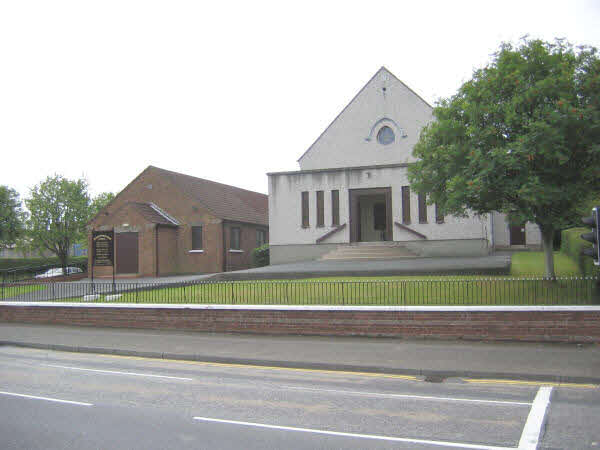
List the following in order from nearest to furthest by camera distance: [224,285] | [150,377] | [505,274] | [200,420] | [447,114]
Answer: [200,420] < [150,377] < [447,114] < [224,285] < [505,274]

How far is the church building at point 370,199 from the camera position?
28.0 meters

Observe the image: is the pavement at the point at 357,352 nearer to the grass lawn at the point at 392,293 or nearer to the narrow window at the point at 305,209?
A: the grass lawn at the point at 392,293

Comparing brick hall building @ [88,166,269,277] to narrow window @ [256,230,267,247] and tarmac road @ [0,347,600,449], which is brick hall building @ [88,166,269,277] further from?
tarmac road @ [0,347,600,449]

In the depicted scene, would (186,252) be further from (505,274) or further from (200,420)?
(200,420)

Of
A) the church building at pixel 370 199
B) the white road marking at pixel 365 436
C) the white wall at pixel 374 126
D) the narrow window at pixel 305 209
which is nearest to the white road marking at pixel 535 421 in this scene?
the white road marking at pixel 365 436

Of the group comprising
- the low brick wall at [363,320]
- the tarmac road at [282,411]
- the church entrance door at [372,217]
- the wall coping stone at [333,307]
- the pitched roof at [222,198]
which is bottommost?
the tarmac road at [282,411]

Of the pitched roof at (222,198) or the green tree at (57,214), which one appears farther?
the green tree at (57,214)

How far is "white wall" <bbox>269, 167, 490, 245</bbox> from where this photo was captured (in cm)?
2769

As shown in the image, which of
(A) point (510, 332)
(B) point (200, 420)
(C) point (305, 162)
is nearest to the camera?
(B) point (200, 420)

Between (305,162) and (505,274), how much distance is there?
59.6 ft

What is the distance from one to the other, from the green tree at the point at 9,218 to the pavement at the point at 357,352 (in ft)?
116

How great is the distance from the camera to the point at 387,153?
109 ft

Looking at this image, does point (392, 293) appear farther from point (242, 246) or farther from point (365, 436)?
point (242, 246)

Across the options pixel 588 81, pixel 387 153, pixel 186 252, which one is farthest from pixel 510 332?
pixel 186 252
